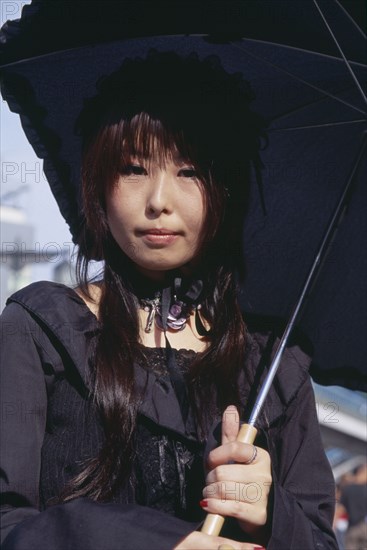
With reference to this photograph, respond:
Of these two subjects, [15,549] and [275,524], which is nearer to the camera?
[15,549]

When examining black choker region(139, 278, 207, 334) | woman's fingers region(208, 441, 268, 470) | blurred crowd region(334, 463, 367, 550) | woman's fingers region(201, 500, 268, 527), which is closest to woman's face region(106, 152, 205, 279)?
black choker region(139, 278, 207, 334)

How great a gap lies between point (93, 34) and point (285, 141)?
65cm

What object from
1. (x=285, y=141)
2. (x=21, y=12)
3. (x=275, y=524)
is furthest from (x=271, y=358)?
(x=21, y=12)

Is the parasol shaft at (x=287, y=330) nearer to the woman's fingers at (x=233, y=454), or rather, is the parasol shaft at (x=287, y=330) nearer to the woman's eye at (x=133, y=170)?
the woman's fingers at (x=233, y=454)

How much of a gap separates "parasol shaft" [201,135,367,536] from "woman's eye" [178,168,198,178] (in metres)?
0.46

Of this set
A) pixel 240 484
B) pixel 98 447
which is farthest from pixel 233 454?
pixel 98 447

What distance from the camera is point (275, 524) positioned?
1670 millimetres

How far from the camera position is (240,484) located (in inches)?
65.1

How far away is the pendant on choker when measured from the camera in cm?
205

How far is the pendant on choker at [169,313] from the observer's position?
205 centimetres

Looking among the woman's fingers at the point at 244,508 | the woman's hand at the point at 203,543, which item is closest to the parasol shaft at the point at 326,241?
the woman's fingers at the point at 244,508

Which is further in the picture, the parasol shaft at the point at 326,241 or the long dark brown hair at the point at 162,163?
the parasol shaft at the point at 326,241

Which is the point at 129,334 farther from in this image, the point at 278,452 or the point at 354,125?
the point at 354,125

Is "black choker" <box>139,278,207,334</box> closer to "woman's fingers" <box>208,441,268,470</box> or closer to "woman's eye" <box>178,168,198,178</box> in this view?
"woman's eye" <box>178,168,198,178</box>
